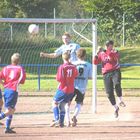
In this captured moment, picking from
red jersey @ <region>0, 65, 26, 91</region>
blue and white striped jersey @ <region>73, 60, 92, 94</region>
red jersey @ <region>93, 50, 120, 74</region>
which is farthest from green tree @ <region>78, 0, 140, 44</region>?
red jersey @ <region>0, 65, 26, 91</region>

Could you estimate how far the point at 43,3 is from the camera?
6644 cm

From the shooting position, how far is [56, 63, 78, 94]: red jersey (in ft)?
41.4

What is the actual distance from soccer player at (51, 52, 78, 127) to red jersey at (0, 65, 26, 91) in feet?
3.17

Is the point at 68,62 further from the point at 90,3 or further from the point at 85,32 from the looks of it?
the point at 90,3

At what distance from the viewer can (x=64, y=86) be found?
501 inches

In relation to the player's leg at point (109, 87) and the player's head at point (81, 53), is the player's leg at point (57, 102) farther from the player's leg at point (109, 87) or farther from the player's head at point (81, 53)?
the player's leg at point (109, 87)

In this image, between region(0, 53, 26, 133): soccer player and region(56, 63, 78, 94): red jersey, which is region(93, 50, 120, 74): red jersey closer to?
region(56, 63, 78, 94): red jersey

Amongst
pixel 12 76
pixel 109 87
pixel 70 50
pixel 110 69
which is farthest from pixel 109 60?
pixel 12 76

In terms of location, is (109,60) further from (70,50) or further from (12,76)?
(12,76)

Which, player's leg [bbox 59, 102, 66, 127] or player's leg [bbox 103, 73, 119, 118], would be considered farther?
player's leg [bbox 103, 73, 119, 118]

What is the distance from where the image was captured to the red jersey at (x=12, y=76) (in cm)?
1207

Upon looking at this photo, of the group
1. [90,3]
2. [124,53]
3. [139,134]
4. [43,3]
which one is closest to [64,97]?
[139,134]

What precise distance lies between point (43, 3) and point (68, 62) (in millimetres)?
54321

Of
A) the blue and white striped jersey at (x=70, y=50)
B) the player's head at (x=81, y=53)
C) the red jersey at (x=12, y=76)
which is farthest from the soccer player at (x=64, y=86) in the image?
the blue and white striped jersey at (x=70, y=50)
